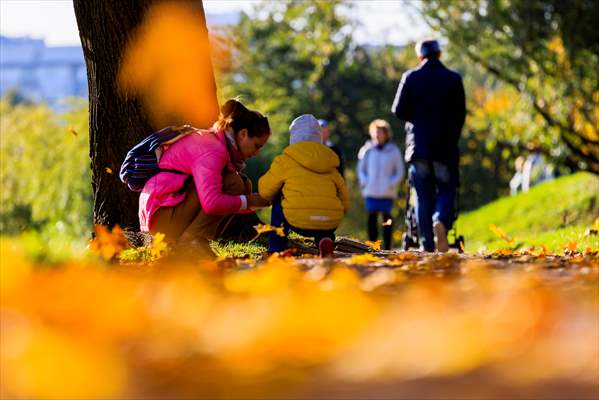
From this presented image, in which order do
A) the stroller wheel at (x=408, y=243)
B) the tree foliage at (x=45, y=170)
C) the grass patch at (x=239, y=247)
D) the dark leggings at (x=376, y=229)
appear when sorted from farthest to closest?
the tree foliage at (x=45, y=170)
the dark leggings at (x=376, y=229)
the stroller wheel at (x=408, y=243)
the grass patch at (x=239, y=247)

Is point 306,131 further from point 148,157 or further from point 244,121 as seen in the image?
point 148,157

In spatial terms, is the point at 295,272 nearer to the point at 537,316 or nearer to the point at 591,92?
the point at 537,316

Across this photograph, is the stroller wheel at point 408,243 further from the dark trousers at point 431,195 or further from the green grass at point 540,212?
the green grass at point 540,212

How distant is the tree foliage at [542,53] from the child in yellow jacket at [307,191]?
10290 millimetres

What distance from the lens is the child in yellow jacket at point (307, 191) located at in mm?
7953

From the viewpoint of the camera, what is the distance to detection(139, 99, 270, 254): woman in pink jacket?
7301mm

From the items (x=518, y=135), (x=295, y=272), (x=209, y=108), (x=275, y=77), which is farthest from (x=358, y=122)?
(x=295, y=272)

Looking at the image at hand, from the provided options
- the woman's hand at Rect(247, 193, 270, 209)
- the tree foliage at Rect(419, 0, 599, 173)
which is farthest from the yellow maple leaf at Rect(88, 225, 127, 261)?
the tree foliage at Rect(419, 0, 599, 173)

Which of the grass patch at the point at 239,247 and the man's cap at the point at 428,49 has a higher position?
the man's cap at the point at 428,49

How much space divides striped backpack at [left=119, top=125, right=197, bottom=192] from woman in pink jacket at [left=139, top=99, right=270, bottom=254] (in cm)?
4

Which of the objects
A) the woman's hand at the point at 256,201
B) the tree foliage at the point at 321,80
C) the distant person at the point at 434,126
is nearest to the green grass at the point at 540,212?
the distant person at the point at 434,126

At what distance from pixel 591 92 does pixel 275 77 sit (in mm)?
24551

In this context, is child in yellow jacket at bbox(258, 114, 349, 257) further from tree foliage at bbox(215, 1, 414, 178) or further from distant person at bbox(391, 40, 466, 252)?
tree foliage at bbox(215, 1, 414, 178)

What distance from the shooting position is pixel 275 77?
42031 mm
